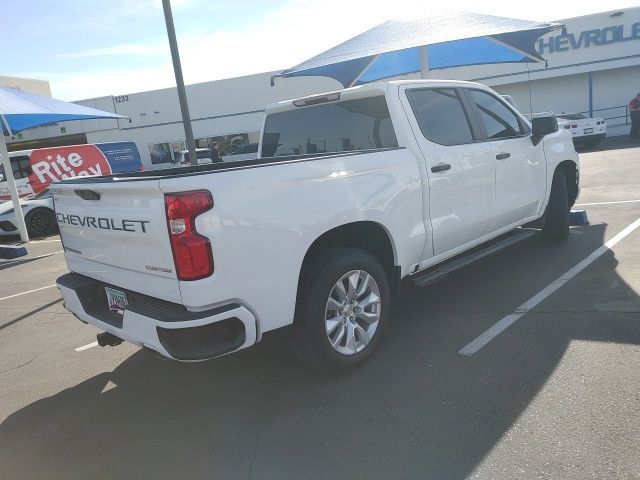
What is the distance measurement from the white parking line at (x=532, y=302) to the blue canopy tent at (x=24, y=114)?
1006 cm

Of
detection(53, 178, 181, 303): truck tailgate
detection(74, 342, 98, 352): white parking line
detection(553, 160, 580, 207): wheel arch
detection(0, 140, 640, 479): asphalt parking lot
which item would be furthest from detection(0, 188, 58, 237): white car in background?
detection(553, 160, 580, 207): wheel arch

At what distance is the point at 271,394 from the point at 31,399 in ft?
5.95

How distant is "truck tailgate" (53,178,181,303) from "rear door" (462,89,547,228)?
10.7 feet

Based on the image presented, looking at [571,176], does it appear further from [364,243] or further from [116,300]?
[116,300]

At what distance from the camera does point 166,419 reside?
330 centimetres

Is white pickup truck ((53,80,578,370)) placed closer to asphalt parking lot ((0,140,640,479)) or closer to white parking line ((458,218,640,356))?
asphalt parking lot ((0,140,640,479))

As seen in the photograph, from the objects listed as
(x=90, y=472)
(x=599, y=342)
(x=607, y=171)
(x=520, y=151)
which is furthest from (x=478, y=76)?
(x=90, y=472)

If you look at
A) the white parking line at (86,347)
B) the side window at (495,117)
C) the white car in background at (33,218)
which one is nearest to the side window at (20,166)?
the white car in background at (33,218)

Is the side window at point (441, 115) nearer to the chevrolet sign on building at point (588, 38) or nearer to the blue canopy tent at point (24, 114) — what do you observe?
the blue canopy tent at point (24, 114)

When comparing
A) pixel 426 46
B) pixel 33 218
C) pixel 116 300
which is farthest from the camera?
pixel 33 218

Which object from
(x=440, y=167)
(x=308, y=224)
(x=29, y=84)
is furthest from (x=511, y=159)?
(x=29, y=84)

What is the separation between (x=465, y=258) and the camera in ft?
15.3

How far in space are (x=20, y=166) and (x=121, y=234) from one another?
16.3 meters

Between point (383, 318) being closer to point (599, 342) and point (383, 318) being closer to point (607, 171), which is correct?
point (599, 342)
